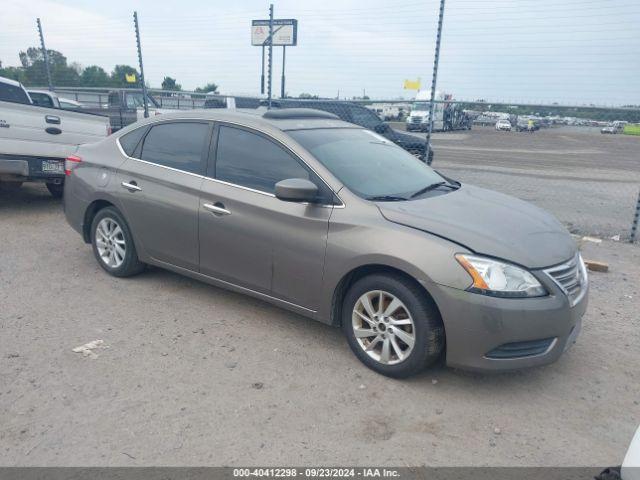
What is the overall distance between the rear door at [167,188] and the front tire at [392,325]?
1.57 metres

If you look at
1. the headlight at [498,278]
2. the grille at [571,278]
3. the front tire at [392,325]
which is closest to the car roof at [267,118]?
the front tire at [392,325]

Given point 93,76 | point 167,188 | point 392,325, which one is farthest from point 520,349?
point 93,76

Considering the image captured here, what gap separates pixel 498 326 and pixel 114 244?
11.9 ft

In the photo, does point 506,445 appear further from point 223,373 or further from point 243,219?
point 243,219

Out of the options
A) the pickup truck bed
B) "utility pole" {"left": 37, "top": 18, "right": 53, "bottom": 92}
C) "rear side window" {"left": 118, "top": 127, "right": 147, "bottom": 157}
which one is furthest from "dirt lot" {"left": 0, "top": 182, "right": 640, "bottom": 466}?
"utility pole" {"left": 37, "top": 18, "right": 53, "bottom": 92}

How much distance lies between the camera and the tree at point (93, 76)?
1582 centimetres

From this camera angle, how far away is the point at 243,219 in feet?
13.6

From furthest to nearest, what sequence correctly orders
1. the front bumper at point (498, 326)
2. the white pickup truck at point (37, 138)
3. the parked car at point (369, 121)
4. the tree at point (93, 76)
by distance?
the tree at point (93, 76) → the parked car at point (369, 121) → the white pickup truck at point (37, 138) → the front bumper at point (498, 326)

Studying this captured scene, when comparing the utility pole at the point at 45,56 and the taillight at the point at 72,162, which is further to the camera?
the utility pole at the point at 45,56

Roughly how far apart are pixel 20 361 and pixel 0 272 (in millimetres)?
2071

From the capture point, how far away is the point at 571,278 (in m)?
3.54

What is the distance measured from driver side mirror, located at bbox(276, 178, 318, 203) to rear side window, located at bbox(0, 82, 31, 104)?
6.94m

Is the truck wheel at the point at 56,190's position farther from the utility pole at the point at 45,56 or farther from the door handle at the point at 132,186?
the utility pole at the point at 45,56

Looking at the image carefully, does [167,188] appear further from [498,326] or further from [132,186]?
[498,326]
